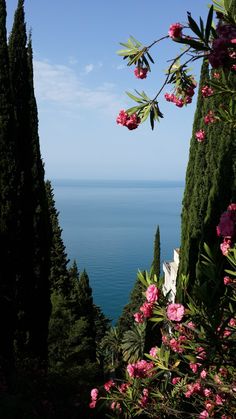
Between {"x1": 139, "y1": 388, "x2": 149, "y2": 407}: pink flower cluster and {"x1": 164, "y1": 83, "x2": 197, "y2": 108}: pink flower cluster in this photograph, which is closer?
{"x1": 164, "y1": 83, "x2": 197, "y2": 108}: pink flower cluster

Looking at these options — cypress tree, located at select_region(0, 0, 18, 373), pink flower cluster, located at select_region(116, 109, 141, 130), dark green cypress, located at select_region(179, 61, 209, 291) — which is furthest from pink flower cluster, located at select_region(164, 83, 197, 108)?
cypress tree, located at select_region(0, 0, 18, 373)

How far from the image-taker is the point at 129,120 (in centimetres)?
324

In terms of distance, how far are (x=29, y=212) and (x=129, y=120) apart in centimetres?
1059

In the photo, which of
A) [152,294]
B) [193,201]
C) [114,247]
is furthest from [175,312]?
[114,247]

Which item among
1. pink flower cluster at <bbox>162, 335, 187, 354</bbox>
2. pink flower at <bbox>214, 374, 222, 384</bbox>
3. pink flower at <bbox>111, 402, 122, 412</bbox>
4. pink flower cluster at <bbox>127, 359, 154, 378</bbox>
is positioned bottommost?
pink flower at <bbox>111, 402, 122, 412</bbox>

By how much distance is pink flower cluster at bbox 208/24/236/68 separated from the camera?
213 cm

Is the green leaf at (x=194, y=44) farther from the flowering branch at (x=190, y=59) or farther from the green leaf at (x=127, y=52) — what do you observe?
the green leaf at (x=127, y=52)

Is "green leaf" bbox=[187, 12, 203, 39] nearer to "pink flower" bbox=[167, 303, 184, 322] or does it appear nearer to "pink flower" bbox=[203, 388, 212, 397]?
"pink flower" bbox=[167, 303, 184, 322]

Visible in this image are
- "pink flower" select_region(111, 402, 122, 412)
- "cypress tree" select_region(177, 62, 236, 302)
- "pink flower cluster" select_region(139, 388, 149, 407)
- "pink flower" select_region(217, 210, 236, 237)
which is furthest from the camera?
"cypress tree" select_region(177, 62, 236, 302)

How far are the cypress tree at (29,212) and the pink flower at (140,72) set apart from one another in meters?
9.87

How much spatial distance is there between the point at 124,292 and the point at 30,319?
66.2 metres

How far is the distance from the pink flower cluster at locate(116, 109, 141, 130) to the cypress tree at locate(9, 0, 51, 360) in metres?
9.87

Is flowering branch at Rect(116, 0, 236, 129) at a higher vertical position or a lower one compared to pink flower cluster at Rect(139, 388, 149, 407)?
higher

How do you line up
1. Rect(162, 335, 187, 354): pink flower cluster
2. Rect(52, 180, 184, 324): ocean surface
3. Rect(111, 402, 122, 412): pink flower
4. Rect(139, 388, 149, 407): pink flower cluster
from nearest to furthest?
Rect(162, 335, 187, 354): pink flower cluster → Rect(139, 388, 149, 407): pink flower cluster → Rect(111, 402, 122, 412): pink flower → Rect(52, 180, 184, 324): ocean surface
